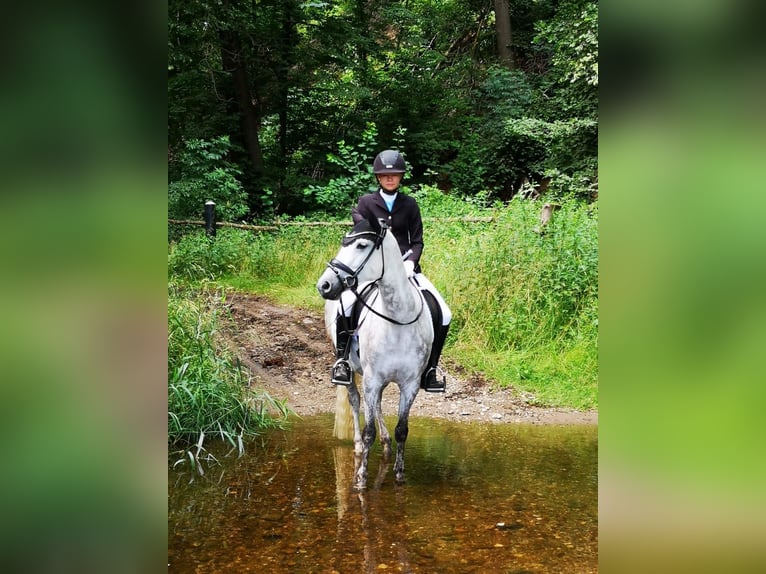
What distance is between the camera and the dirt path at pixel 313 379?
6859 millimetres

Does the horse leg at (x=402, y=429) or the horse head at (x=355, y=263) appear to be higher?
the horse head at (x=355, y=263)

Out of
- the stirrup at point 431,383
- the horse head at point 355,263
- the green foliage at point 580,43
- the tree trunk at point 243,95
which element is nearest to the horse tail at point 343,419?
the stirrup at point 431,383

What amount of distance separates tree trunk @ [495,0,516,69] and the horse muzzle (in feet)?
55.9

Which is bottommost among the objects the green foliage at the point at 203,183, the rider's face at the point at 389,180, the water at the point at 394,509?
the water at the point at 394,509

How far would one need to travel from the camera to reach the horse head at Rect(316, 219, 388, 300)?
4160 mm

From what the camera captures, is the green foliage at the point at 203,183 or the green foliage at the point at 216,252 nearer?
the green foliage at the point at 216,252

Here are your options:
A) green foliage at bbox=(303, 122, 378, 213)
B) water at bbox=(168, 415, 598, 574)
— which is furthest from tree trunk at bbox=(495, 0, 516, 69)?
water at bbox=(168, 415, 598, 574)

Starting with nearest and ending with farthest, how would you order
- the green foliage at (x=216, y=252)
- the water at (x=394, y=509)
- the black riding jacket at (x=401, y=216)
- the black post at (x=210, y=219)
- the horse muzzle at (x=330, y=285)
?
the water at (x=394, y=509)
the horse muzzle at (x=330, y=285)
the black riding jacket at (x=401, y=216)
the green foliage at (x=216, y=252)
the black post at (x=210, y=219)

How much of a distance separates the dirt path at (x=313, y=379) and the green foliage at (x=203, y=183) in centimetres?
532

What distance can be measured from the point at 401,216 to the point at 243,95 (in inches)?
547

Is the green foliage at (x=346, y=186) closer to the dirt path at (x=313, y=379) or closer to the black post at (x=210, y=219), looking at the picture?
the black post at (x=210, y=219)
